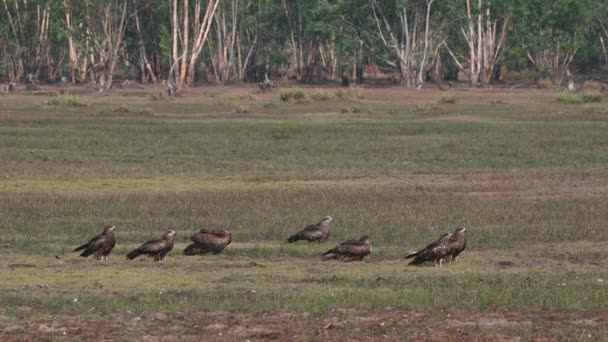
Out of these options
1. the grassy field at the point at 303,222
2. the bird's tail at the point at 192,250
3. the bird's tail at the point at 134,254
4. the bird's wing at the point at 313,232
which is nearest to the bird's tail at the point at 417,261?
the grassy field at the point at 303,222

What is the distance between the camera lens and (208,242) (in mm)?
17516

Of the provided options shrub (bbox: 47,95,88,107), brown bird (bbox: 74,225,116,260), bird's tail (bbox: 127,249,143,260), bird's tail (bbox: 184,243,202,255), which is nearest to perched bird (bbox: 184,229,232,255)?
bird's tail (bbox: 184,243,202,255)

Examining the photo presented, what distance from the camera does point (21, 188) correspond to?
88.4 feet

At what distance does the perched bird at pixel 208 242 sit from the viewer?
57.5ft

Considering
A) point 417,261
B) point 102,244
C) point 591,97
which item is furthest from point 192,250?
point 591,97

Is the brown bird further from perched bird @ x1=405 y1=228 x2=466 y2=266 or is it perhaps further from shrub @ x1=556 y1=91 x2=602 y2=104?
shrub @ x1=556 y1=91 x2=602 y2=104

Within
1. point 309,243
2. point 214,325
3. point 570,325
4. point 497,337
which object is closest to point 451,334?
point 497,337

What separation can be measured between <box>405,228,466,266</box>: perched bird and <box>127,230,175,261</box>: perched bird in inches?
113

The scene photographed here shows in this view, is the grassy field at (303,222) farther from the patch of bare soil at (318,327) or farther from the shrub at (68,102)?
the shrub at (68,102)

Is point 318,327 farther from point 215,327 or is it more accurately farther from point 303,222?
point 303,222

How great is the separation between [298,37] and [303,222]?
70281 mm

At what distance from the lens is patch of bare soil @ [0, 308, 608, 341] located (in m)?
11.9

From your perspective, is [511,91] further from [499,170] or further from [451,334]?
[451,334]

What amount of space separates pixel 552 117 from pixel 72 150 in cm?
2075
